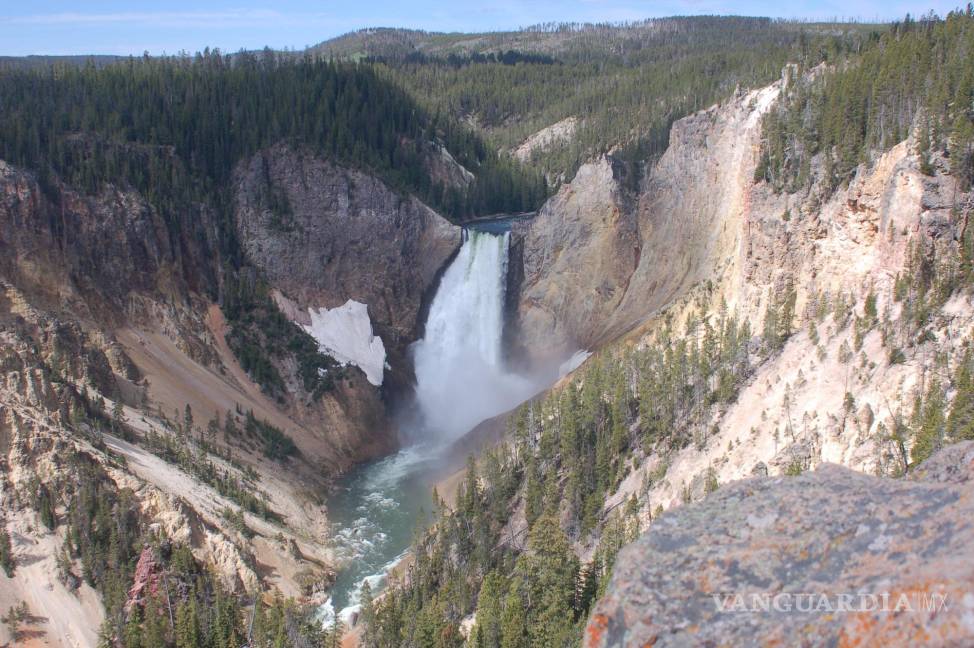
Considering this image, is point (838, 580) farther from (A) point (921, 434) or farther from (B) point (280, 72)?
(B) point (280, 72)

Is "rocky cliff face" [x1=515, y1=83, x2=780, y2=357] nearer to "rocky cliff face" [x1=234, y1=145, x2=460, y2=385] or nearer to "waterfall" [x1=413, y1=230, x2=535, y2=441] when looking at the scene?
"waterfall" [x1=413, y1=230, x2=535, y2=441]

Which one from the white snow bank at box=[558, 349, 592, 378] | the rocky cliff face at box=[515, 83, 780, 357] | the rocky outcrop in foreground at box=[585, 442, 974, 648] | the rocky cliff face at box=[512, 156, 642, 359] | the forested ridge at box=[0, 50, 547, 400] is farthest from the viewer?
the rocky cliff face at box=[512, 156, 642, 359]

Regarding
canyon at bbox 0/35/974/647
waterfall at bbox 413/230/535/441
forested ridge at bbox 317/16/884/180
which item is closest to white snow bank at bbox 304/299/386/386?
canyon at bbox 0/35/974/647

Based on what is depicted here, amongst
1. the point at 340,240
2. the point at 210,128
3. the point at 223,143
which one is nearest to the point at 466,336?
the point at 340,240

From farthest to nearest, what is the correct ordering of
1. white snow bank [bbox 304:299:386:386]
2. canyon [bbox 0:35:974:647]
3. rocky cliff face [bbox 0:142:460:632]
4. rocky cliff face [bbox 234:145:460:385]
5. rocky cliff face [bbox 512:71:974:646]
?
rocky cliff face [bbox 234:145:460:385], white snow bank [bbox 304:299:386:386], rocky cliff face [bbox 0:142:460:632], canyon [bbox 0:35:974:647], rocky cliff face [bbox 512:71:974:646]

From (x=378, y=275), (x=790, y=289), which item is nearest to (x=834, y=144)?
(x=790, y=289)
